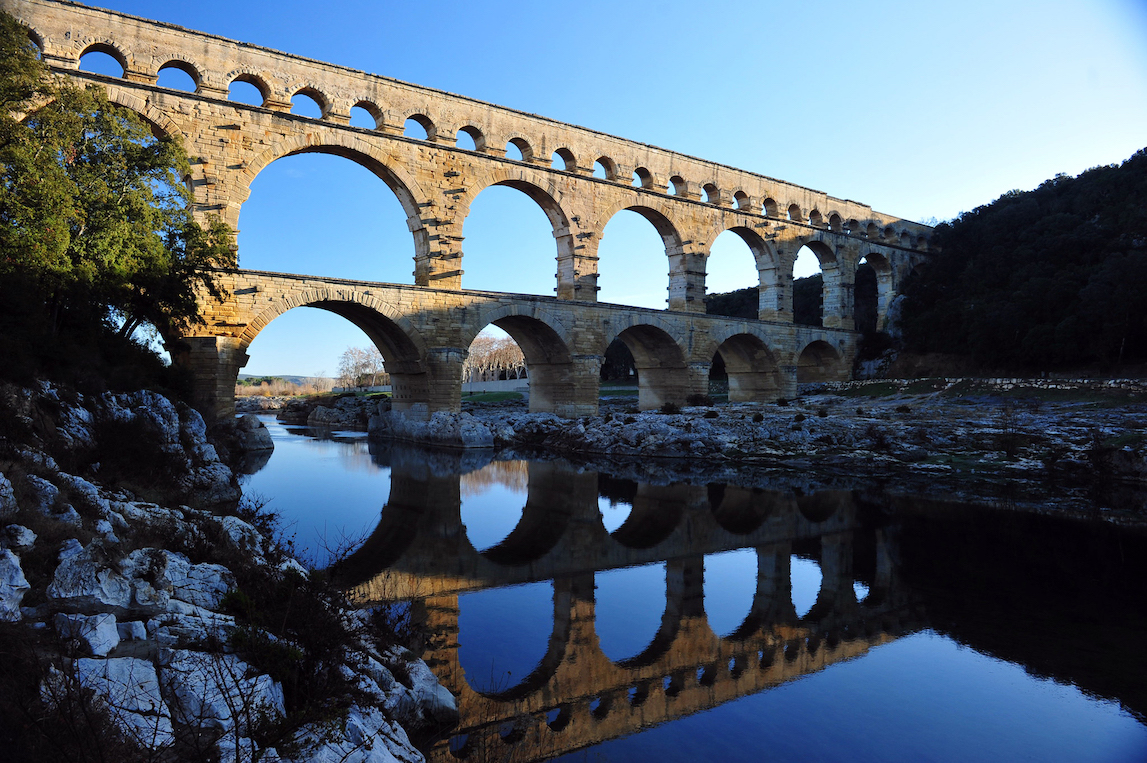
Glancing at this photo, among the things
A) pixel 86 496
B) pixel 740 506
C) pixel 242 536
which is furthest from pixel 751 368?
pixel 86 496

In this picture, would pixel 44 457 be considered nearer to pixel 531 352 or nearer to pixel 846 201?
pixel 531 352

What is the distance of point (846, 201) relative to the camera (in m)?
36.1

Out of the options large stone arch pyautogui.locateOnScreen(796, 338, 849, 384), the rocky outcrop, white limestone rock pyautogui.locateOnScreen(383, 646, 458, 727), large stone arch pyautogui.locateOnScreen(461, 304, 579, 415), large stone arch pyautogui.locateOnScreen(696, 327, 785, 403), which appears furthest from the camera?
large stone arch pyautogui.locateOnScreen(796, 338, 849, 384)

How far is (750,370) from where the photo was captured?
32594mm

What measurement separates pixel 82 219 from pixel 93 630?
10.7 m

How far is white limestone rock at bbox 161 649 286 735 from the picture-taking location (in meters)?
3.05

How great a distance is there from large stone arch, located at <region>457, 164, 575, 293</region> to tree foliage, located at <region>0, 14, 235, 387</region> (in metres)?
9.87

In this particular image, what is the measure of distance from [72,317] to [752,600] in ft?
35.9

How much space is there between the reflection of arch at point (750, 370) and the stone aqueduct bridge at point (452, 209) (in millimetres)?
72

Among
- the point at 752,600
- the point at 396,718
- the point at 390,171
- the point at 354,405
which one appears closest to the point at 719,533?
the point at 752,600

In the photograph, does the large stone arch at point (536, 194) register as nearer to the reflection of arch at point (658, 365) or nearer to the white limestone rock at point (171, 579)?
the reflection of arch at point (658, 365)

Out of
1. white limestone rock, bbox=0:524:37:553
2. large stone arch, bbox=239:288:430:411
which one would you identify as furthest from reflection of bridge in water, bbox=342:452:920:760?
large stone arch, bbox=239:288:430:411

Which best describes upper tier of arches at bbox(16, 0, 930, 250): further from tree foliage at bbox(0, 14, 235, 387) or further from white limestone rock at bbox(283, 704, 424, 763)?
white limestone rock at bbox(283, 704, 424, 763)

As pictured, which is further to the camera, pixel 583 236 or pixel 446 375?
pixel 583 236
